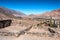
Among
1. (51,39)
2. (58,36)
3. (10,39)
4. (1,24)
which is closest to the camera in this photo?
(10,39)

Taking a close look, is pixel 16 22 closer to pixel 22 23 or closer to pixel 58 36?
pixel 22 23

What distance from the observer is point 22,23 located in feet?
122

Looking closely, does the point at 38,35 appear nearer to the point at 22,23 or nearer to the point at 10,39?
the point at 10,39

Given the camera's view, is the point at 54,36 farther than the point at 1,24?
No

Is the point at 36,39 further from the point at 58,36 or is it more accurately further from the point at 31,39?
the point at 58,36

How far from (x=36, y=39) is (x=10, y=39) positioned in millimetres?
2515

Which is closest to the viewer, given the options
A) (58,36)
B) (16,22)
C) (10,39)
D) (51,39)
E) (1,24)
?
(10,39)

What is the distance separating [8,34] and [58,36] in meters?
5.32

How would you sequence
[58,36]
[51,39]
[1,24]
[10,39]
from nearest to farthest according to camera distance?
1. [10,39]
2. [51,39]
3. [58,36]
4. [1,24]

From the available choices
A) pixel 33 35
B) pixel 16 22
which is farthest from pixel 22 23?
pixel 33 35

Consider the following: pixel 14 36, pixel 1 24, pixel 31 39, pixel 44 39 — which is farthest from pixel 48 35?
pixel 1 24

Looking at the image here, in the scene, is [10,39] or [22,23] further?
[22,23]

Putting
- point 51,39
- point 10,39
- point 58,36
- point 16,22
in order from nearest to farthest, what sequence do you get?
point 10,39, point 51,39, point 58,36, point 16,22

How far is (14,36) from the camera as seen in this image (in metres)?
14.3
